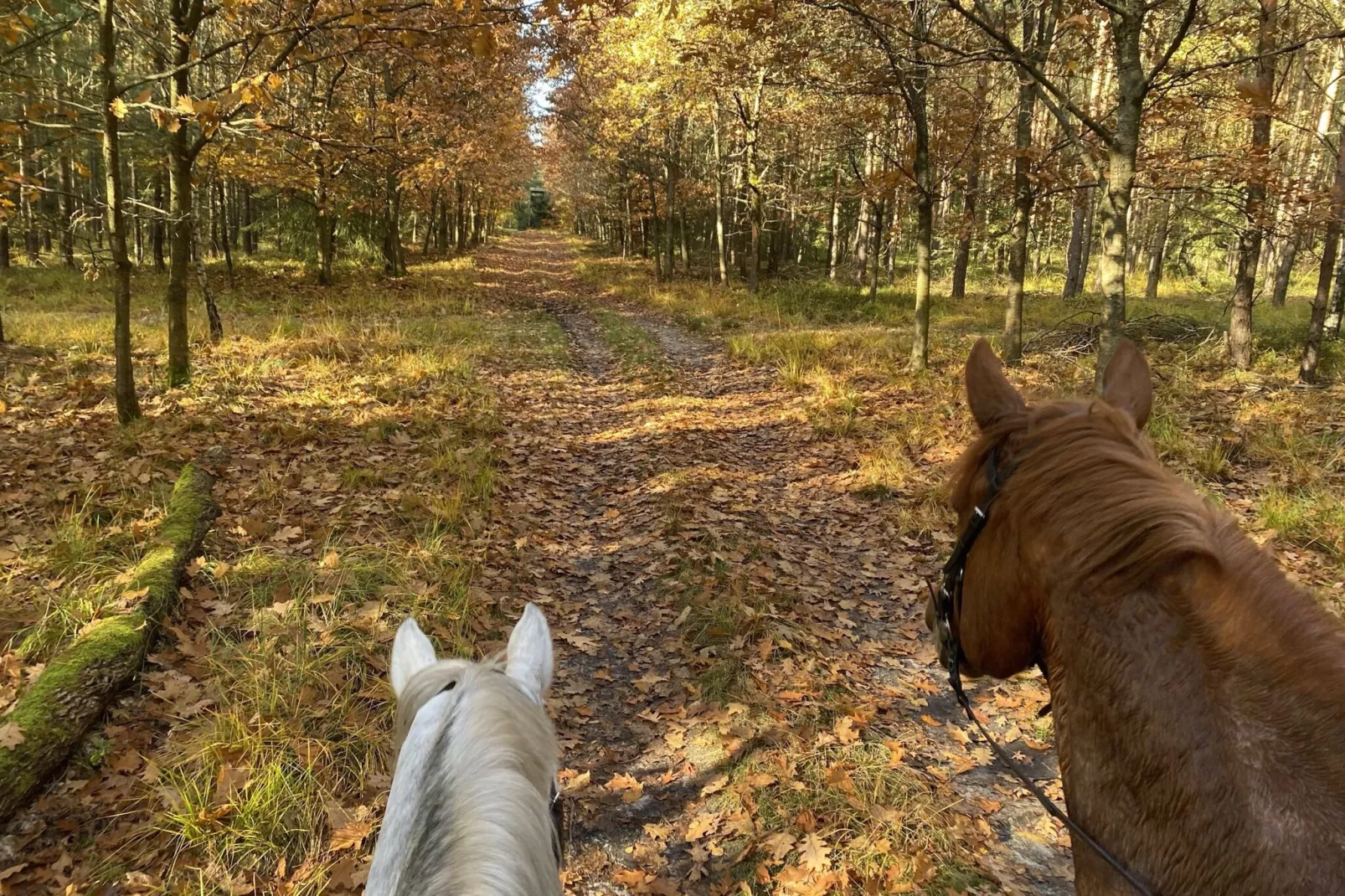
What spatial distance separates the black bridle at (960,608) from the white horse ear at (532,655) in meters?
1.06

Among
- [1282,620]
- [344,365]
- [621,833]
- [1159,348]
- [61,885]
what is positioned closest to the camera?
[1282,620]

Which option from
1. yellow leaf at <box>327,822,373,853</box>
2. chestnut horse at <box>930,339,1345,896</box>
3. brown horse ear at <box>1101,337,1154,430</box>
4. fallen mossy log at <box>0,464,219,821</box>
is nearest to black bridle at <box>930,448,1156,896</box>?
chestnut horse at <box>930,339,1345,896</box>

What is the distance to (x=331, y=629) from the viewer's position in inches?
181

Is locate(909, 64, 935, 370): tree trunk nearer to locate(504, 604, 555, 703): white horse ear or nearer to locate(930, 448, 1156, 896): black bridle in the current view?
locate(930, 448, 1156, 896): black bridle

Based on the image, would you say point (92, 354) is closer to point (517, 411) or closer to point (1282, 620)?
point (517, 411)

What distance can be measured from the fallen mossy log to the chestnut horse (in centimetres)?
→ 435

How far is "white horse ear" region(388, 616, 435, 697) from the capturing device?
1.83 m

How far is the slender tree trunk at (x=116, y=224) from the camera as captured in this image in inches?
258

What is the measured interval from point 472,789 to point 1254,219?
1182cm

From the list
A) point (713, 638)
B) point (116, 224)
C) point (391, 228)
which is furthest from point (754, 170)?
point (713, 638)

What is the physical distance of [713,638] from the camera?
16.8 ft

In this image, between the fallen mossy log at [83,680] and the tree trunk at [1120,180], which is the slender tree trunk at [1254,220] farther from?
the fallen mossy log at [83,680]

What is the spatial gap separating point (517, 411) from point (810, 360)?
5.82m

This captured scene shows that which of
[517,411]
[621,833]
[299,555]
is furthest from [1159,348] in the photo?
[299,555]
